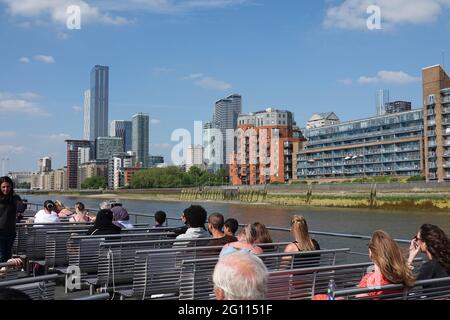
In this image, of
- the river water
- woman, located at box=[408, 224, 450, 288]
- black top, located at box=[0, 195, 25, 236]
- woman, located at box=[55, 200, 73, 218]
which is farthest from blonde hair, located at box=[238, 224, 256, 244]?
the river water

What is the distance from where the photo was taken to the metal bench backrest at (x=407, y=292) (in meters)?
3.97

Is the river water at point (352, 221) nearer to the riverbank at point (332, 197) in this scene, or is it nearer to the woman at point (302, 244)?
the riverbank at point (332, 197)

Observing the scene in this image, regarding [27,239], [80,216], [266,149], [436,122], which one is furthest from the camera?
[266,149]

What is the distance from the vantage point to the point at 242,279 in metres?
2.80

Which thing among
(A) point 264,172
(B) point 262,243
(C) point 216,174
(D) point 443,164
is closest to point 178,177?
(C) point 216,174

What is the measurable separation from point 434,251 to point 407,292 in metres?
0.75

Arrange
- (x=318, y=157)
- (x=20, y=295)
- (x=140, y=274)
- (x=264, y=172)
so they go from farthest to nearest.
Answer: (x=264, y=172), (x=318, y=157), (x=140, y=274), (x=20, y=295)

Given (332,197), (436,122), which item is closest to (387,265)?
(332,197)

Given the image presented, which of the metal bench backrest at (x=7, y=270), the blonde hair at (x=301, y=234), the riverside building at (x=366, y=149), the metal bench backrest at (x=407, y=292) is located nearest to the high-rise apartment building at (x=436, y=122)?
the riverside building at (x=366, y=149)

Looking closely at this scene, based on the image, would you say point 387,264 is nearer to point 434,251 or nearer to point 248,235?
point 434,251

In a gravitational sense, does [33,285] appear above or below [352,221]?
above

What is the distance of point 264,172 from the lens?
440 feet

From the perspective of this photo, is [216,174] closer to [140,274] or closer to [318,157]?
[318,157]

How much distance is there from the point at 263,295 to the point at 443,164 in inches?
3578
